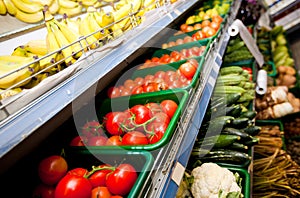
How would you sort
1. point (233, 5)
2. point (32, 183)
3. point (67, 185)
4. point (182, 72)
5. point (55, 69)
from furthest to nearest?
point (233, 5), point (182, 72), point (55, 69), point (32, 183), point (67, 185)

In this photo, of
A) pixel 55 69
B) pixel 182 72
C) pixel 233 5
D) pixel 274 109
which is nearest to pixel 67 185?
pixel 55 69

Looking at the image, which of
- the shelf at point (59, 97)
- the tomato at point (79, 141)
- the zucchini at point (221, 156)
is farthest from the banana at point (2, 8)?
the zucchini at point (221, 156)

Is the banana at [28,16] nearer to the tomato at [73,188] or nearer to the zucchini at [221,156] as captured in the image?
the tomato at [73,188]

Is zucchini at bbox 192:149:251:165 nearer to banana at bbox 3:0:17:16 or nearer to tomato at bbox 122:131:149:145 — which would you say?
tomato at bbox 122:131:149:145

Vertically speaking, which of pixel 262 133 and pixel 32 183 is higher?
pixel 32 183

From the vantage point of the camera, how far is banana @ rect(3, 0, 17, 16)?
3.63 feet

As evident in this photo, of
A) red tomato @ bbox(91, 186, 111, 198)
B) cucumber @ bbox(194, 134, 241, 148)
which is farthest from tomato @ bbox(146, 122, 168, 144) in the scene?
cucumber @ bbox(194, 134, 241, 148)

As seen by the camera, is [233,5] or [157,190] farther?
[233,5]

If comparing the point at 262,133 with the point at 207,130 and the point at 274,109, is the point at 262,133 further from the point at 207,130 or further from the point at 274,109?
the point at 207,130

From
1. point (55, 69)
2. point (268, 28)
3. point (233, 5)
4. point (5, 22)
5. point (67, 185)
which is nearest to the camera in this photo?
point (67, 185)

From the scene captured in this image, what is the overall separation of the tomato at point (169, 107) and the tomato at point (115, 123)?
0.18m

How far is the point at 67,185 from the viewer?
58 cm

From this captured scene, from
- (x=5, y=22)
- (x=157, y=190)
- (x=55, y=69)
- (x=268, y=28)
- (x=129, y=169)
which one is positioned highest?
(x=5, y=22)

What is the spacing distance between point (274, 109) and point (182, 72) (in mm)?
1397
